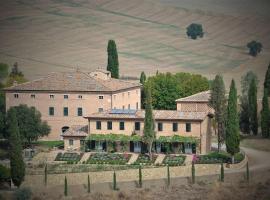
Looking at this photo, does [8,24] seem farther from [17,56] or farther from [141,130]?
[141,130]

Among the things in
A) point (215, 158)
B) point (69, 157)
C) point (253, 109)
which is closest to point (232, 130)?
point (215, 158)

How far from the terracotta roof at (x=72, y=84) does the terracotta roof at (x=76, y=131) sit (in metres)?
5.27

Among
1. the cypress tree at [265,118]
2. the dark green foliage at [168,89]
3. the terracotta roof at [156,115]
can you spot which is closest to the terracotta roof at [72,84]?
the terracotta roof at [156,115]

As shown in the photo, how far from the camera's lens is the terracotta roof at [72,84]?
72062mm

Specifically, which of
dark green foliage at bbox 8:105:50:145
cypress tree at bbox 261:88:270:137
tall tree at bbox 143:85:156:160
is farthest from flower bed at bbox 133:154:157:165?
cypress tree at bbox 261:88:270:137

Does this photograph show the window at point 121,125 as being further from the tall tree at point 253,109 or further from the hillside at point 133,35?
the hillside at point 133,35

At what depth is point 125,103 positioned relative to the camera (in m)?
75.6

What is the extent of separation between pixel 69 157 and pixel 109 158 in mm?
3671

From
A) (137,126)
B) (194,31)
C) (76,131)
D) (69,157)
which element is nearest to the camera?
(69,157)

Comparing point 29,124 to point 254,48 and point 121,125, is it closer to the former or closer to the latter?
point 121,125

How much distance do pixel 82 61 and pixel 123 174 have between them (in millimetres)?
86591

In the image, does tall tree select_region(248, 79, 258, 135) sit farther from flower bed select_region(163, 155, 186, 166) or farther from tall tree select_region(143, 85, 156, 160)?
tall tree select_region(143, 85, 156, 160)

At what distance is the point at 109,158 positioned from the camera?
60.4 metres

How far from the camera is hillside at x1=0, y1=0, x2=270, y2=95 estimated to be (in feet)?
457
